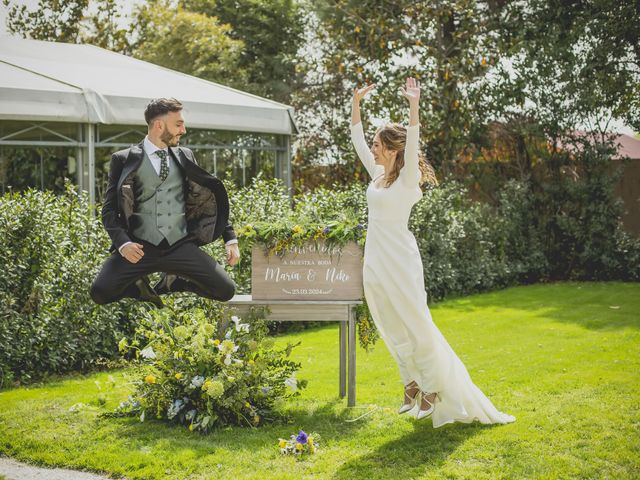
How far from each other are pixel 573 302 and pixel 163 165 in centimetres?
806

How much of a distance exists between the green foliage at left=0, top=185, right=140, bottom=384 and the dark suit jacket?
2153 mm

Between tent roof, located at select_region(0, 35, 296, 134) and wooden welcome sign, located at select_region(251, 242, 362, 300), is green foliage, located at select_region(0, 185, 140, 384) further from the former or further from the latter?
tent roof, located at select_region(0, 35, 296, 134)

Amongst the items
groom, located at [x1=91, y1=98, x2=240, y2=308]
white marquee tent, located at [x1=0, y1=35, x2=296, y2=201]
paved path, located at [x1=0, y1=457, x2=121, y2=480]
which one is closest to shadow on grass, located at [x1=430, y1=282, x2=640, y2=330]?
white marquee tent, located at [x1=0, y1=35, x2=296, y2=201]

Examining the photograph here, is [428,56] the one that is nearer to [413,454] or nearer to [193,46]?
[193,46]

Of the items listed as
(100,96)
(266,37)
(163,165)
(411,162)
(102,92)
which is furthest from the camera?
(266,37)

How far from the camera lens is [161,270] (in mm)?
5250

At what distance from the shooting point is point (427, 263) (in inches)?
473

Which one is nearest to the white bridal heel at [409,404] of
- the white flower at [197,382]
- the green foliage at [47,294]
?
the white flower at [197,382]

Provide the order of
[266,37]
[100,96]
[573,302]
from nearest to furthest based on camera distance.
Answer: [100,96] < [573,302] < [266,37]

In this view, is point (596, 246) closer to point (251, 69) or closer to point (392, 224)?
point (392, 224)

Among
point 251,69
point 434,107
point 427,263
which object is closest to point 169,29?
point 251,69

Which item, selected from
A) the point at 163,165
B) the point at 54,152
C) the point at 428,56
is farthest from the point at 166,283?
the point at 428,56

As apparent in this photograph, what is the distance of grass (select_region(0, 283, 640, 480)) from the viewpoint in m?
4.60

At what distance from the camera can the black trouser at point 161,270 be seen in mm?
5152
